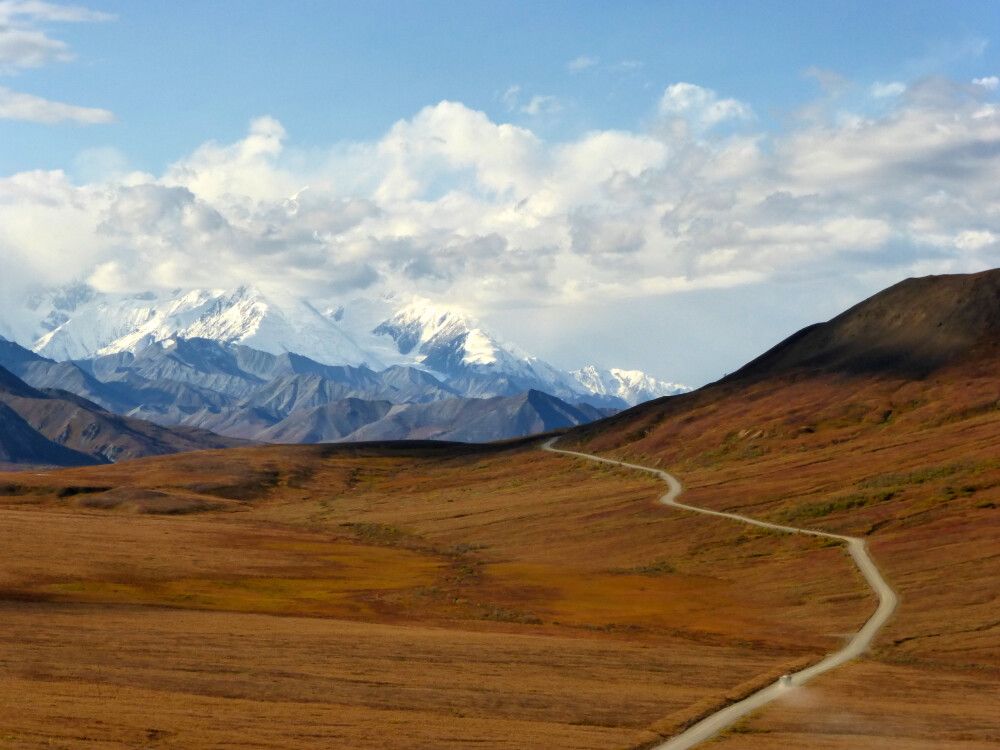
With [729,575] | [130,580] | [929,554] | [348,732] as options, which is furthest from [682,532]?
[348,732]

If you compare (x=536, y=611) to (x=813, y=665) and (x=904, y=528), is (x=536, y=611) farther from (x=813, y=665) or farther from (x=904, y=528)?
(x=904, y=528)

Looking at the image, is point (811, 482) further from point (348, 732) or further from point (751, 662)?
point (348, 732)

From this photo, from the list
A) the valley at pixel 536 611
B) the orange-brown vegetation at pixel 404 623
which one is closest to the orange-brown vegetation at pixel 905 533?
the valley at pixel 536 611

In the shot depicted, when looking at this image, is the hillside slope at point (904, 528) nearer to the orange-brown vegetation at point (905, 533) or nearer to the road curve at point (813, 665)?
the orange-brown vegetation at point (905, 533)

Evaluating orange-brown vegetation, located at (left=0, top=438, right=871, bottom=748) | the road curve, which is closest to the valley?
orange-brown vegetation, located at (left=0, top=438, right=871, bottom=748)

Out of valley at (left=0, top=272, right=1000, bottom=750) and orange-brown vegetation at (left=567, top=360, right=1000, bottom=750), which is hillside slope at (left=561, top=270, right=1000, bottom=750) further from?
valley at (left=0, top=272, right=1000, bottom=750)

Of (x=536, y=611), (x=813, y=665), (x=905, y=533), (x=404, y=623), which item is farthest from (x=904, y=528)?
(x=404, y=623)

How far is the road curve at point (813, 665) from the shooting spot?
47.1m

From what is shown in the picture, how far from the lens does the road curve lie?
47.1 m

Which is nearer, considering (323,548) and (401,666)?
(401,666)

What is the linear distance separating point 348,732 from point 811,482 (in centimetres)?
11204

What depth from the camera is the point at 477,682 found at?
53594mm

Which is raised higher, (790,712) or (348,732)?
(348,732)

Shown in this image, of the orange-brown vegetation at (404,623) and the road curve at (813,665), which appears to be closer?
the orange-brown vegetation at (404,623)
